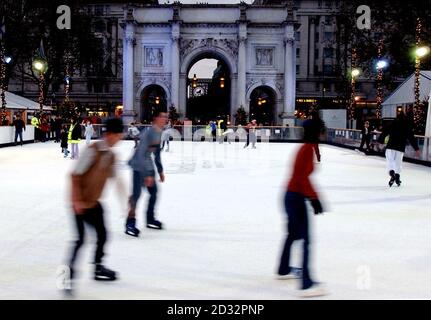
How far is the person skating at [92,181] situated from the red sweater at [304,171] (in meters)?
1.74

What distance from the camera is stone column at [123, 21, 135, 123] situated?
57938mm

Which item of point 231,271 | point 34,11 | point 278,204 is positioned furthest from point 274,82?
point 231,271

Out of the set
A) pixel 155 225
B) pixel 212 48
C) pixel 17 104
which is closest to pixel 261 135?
pixel 212 48

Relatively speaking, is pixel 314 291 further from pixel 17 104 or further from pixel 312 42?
pixel 312 42

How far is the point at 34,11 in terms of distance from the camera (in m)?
49.8

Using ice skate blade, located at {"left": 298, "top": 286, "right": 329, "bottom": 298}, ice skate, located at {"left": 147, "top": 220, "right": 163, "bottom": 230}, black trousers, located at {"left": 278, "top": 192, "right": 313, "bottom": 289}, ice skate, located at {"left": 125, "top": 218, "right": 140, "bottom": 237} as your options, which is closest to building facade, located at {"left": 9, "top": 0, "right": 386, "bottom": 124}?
ice skate, located at {"left": 147, "top": 220, "right": 163, "bottom": 230}

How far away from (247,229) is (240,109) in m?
44.5

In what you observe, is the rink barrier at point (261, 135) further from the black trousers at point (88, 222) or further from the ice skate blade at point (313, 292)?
the black trousers at point (88, 222)

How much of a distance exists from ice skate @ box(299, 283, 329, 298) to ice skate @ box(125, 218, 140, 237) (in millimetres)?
3331

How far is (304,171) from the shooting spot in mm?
5754

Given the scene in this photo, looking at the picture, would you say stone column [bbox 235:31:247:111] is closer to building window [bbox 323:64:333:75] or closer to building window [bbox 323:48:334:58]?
building window [bbox 323:64:333:75]

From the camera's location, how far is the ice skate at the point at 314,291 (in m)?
5.53

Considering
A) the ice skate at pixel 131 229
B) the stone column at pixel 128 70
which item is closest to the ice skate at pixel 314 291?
the ice skate at pixel 131 229
